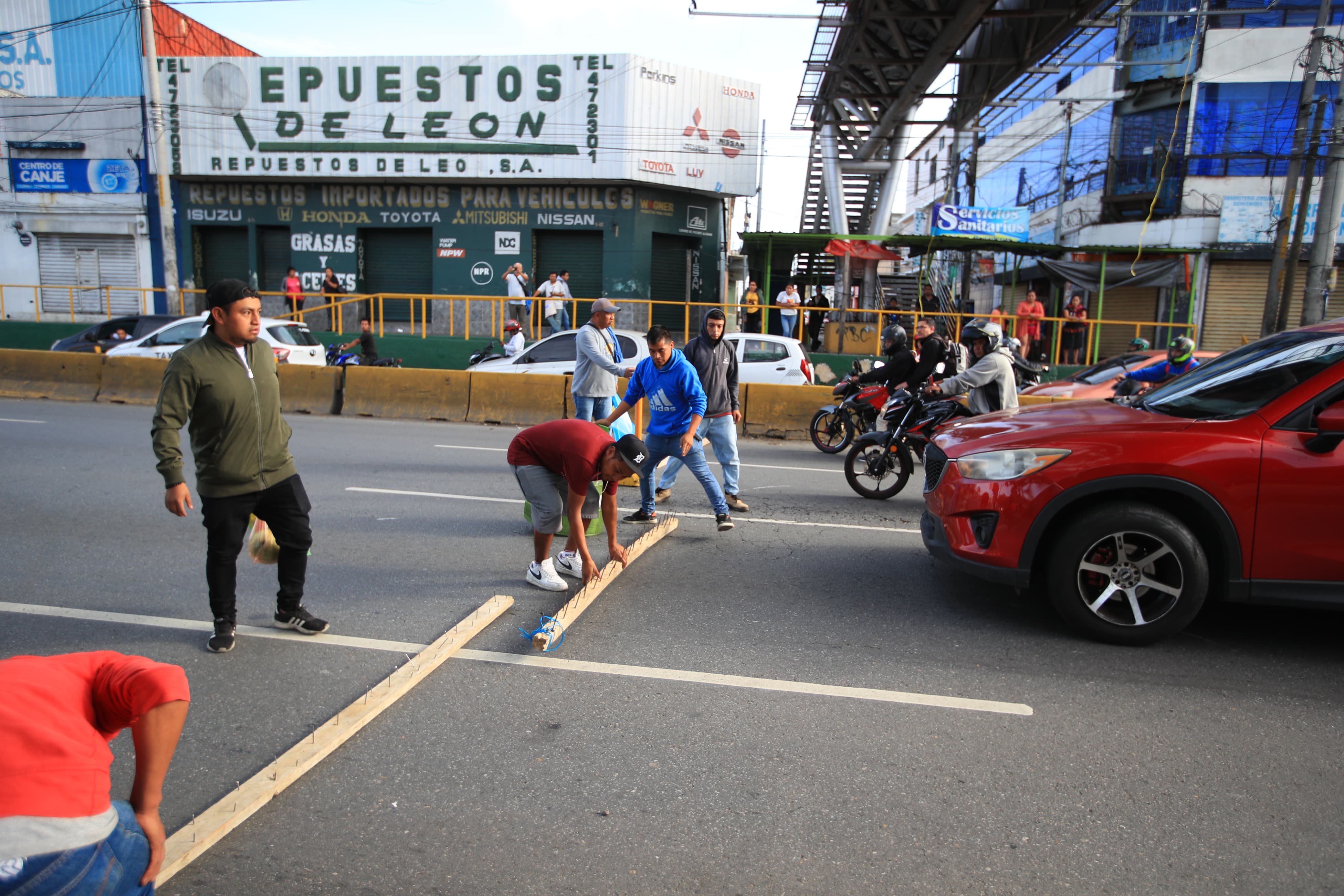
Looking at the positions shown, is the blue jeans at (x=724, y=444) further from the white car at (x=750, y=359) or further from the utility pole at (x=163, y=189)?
the utility pole at (x=163, y=189)

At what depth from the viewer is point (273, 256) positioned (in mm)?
25234

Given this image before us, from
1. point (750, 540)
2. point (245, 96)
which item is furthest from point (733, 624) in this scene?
point (245, 96)

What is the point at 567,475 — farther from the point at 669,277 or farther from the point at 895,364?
the point at 669,277

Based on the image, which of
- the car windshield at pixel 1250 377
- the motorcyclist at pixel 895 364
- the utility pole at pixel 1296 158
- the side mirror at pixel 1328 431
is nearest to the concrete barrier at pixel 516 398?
the motorcyclist at pixel 895 364

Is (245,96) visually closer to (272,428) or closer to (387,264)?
(387,264)

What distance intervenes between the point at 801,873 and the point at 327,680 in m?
2.34

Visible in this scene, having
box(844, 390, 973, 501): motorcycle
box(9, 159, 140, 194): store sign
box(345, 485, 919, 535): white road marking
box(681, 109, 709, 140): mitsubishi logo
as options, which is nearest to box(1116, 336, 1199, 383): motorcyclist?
box(844, 390, 973, 501): motorcycle

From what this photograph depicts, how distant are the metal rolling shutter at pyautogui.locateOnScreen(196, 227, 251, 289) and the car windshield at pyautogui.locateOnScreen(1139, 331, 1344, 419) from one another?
26016 millimetres

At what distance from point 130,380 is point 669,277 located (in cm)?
1446

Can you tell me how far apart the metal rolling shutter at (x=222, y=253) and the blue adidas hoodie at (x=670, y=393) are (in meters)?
22.7

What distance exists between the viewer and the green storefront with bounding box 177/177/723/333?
2334cm

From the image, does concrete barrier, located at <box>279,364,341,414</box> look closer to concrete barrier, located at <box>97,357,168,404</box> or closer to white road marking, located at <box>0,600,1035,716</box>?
concrete barrier, located at <box>97,357,168,404</box>

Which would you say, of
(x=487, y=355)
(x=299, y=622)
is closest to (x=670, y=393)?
(x=299, y=622)

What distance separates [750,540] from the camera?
21.2 ft
